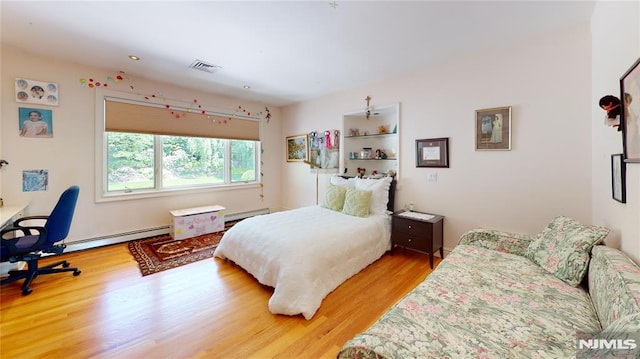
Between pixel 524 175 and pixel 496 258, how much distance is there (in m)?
1.14

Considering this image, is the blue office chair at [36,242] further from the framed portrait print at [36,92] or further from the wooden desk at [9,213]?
the framed portrait print at [36,92]

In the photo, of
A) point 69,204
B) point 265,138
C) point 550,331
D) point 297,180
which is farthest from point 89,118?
point 550,331

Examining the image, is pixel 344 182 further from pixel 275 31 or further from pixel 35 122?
pixel 35 122

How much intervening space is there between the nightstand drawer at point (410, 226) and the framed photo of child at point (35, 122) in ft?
14.9

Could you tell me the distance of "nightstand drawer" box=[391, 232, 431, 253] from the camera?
9.22ft

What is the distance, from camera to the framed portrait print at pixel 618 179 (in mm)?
1414

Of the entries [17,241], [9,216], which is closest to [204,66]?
[9,216]

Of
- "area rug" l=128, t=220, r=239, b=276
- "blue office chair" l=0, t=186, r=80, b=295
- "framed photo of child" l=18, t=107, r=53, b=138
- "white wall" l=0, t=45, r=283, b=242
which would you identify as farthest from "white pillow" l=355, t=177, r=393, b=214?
"framed photo of child" l=18, t=107, r=53, b=138

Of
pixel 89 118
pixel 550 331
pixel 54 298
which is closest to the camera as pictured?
pixel 550 331

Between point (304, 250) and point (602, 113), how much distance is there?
271cm

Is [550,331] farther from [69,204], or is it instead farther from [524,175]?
[69,204]

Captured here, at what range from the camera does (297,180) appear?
5074 mm

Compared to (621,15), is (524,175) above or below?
below

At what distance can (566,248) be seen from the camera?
161 centimetres
